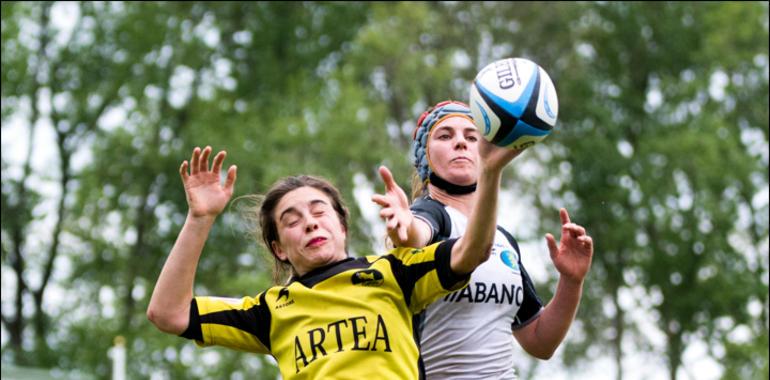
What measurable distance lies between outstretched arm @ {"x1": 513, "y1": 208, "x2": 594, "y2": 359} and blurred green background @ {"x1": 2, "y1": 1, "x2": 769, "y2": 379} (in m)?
21.9

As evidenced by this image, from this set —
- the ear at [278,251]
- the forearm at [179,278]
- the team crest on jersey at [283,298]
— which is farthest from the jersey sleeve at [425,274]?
the forearm at [179,278]

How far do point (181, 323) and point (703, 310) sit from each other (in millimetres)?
25240

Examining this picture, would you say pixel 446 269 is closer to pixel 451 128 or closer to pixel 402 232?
pixel 402 232

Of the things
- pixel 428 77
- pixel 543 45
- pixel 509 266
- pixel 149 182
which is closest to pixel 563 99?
pixel 543 45

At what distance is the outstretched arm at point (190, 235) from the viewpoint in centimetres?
536

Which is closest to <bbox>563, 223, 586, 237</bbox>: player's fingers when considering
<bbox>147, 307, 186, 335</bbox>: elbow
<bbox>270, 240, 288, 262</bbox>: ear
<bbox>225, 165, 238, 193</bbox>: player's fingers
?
<bbox>270, 240, 288, 262</bbox>: ear

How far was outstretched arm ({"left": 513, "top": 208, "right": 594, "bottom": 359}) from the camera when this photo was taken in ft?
19.2

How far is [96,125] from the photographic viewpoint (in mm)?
31094

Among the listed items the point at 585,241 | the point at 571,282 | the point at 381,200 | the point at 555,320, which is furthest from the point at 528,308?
the point at 381,200

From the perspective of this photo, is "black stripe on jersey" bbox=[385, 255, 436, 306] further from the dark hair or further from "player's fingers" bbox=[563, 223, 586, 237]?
"player's fingers" bbox=[563, 223, 586, 237]

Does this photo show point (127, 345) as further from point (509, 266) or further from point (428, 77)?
point (509, 266)

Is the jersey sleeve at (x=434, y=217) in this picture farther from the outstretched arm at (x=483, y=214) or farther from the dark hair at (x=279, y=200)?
the outstretched arm at (x=483, y=214)

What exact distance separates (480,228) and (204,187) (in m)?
1.25

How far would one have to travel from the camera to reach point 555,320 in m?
6.17
